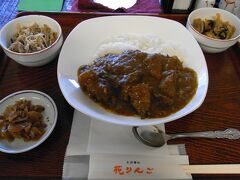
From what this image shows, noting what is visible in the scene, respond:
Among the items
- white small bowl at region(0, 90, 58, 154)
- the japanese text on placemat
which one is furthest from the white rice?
the japanese text on placemat

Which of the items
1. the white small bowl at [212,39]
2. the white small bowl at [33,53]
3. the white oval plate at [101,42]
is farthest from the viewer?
the white small bowl at [212,39]

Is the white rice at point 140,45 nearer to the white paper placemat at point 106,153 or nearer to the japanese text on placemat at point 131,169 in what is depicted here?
the white paper placemat at point 106,153

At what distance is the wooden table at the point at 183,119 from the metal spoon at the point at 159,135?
0.09 ft

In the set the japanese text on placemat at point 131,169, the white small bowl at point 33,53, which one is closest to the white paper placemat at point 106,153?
the japanese text on placemat at point 131,169

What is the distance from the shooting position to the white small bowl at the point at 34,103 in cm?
109

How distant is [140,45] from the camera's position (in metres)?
1.57

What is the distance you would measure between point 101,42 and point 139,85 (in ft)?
1.72

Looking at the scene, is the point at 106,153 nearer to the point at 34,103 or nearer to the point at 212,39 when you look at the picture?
the point at 34,103

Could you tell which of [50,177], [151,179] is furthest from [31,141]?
[151,179]

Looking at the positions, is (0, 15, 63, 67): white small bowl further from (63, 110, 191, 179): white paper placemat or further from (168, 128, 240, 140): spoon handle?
(168, 128, 240, 140): spoon handle

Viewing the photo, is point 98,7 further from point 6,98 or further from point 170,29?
point 6,98

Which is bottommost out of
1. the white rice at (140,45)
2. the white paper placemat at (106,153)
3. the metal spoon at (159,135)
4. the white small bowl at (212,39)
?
the white paper placemat at (106,153)

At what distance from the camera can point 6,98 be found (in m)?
1.26

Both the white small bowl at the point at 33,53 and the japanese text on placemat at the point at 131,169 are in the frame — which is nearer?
the japanese text on placemat at the point at 131,169
